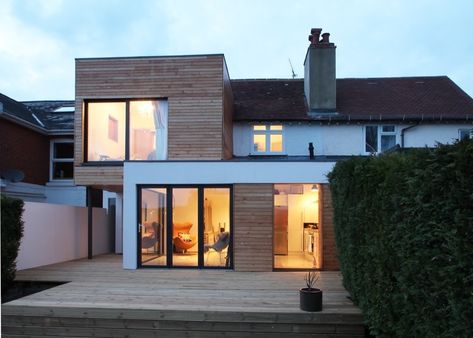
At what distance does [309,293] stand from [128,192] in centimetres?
570

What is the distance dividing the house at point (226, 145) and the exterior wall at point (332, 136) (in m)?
0.04

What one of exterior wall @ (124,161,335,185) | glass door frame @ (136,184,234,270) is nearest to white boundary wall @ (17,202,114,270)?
glass door frame @ (136,184,234,270)

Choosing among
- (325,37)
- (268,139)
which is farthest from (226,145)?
(325,37)

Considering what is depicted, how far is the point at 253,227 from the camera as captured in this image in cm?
978

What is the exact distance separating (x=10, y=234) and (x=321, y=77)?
36.6 feet

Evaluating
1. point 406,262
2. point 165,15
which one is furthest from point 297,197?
point 165,15

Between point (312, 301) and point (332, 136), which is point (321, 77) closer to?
point (332, 136)

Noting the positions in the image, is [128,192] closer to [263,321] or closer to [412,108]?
[263,321]

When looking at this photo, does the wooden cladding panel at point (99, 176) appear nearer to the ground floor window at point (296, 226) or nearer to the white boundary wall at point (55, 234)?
the white boundary wall at point (55, 234)

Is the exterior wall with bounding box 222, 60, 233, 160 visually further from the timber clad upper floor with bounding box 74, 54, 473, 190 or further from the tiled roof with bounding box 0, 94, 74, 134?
the tiled roof with bounding box 0, 94, 74, 134

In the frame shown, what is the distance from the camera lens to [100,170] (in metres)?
11.9

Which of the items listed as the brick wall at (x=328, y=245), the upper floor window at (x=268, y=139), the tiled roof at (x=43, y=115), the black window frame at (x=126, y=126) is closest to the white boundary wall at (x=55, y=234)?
the black window frame at (x=126, y=126)

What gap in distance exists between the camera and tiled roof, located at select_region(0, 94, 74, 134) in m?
15.2

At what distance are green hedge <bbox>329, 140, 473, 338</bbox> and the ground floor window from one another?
15.2ft
